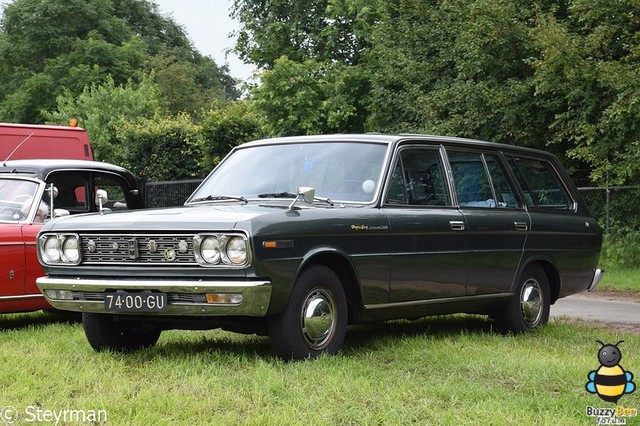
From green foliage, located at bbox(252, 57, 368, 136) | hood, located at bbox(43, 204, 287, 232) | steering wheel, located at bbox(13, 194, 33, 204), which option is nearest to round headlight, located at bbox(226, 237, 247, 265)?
hood, located at bbox(43, 204, 287, 232)

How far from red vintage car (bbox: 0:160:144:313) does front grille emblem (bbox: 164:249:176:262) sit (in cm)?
232

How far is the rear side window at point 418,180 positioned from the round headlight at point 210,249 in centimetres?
175

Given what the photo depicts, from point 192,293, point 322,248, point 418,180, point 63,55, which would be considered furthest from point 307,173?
point 63,55

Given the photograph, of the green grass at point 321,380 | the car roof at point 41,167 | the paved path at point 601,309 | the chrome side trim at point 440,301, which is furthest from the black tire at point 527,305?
the car roof at point 41,167

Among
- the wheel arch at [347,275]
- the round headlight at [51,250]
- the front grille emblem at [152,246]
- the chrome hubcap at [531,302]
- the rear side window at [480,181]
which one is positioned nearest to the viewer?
the front grille emblem at [152,246]

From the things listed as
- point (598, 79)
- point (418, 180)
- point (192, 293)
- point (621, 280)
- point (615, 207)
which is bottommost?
point (621, 280)

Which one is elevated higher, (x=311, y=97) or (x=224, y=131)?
(x=311, y=97)

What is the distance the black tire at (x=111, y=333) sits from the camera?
8.42 meters

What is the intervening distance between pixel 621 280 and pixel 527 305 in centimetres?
832

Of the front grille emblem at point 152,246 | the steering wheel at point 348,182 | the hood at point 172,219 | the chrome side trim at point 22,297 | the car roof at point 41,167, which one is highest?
the car roof at point 41,167

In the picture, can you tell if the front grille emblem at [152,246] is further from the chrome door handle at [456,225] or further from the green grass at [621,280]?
the green grass at [621,280]

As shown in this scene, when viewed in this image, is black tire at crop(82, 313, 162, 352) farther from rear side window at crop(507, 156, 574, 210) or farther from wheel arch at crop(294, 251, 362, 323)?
rear side window at crop(507, 156, 574, 210)

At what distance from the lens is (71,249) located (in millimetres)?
8172

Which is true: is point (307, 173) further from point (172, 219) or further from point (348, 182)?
point (172, 219)
